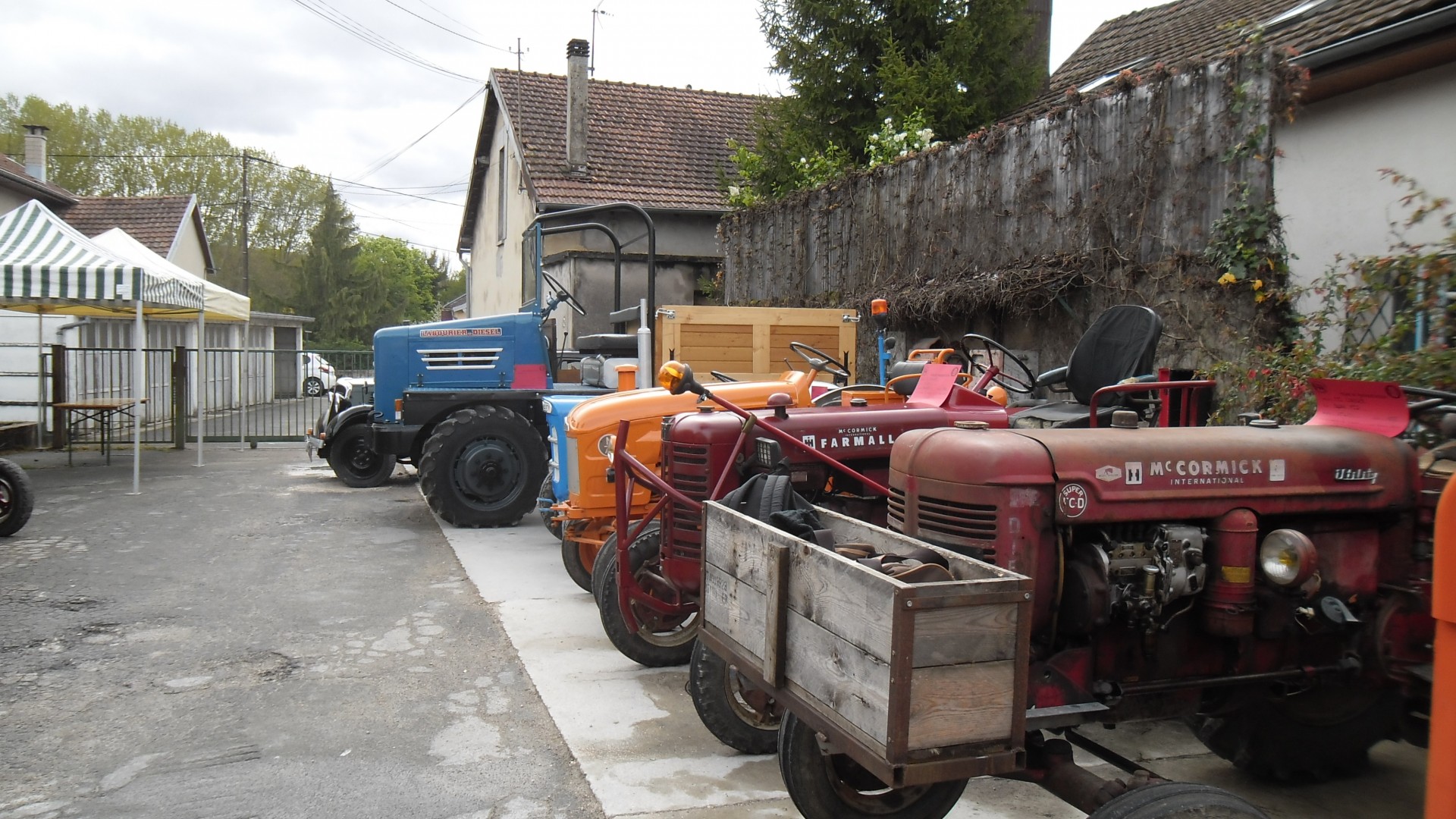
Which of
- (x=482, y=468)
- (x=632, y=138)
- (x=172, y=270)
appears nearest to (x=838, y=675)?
(x=482, y=468)

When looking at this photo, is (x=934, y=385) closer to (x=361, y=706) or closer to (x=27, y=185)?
(x=361, y=706)

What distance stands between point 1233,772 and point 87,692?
465 cm

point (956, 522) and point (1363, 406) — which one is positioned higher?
point (1363, 406)

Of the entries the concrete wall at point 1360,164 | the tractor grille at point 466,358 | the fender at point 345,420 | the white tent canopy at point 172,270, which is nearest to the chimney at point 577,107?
the white tent canopy at point 172,270

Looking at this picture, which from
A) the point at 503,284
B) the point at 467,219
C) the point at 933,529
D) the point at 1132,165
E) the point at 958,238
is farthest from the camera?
the point at 467,219

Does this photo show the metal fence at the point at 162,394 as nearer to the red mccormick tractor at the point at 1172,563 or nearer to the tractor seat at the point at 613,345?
the tractor seat at the point at 613,345

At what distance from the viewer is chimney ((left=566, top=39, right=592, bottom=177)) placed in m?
18.3

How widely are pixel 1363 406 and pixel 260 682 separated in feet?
14.7

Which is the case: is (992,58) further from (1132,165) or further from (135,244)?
(135,244)

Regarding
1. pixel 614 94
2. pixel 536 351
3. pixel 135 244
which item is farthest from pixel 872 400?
pixel 614 94

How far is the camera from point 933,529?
282 cm

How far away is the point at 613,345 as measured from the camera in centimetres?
977

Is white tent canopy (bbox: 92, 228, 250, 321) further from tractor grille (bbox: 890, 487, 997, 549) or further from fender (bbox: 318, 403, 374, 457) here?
tractor grille (bbox: 890, 487, 997, 549)

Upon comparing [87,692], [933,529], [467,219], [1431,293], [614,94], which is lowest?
[87,692]
